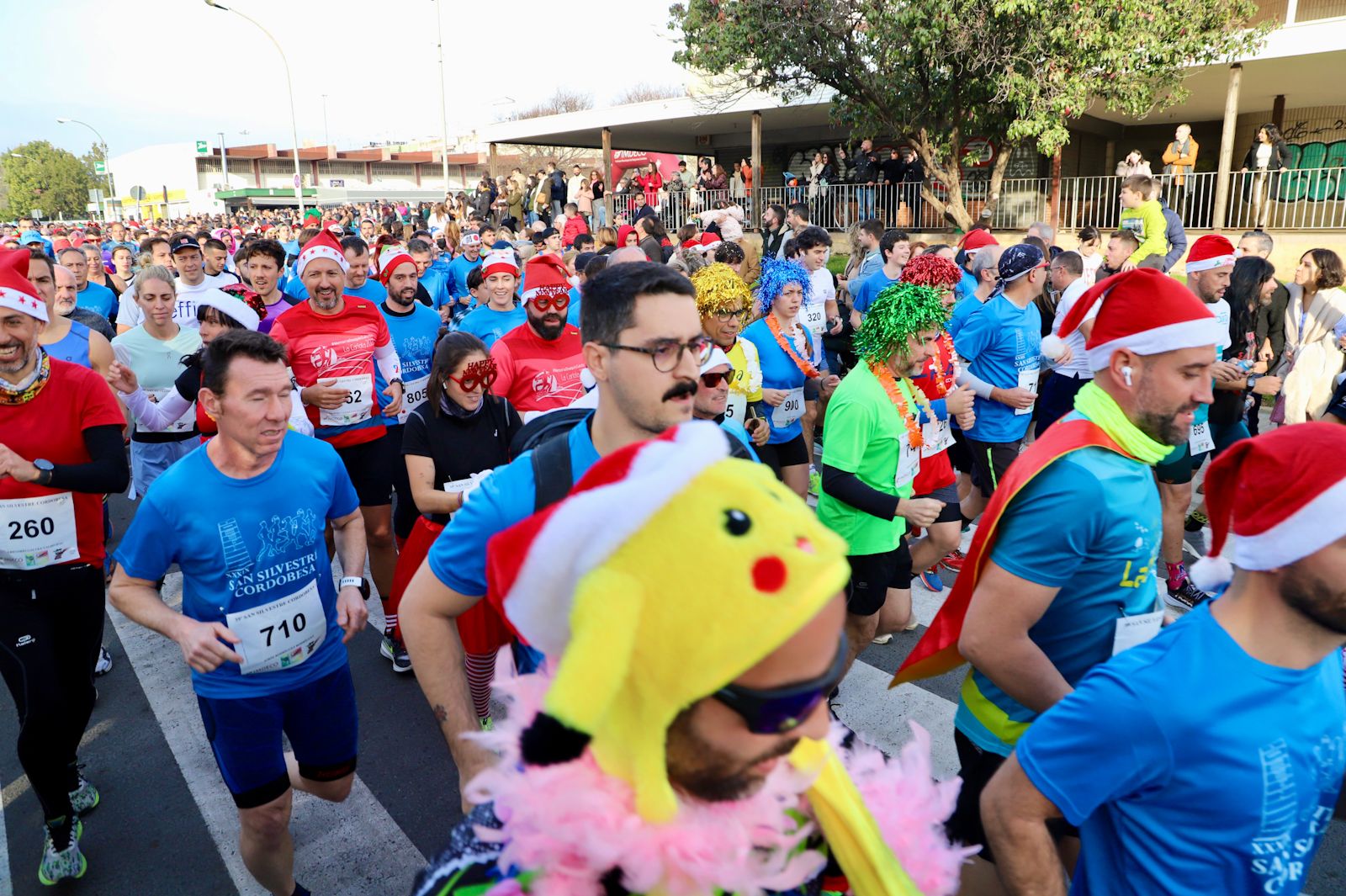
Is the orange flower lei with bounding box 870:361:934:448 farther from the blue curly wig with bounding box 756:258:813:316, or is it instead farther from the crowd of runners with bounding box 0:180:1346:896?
the blue curly wig with bounding box 756:258:813:316

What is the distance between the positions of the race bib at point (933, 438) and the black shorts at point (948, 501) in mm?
255

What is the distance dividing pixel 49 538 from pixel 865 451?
3.34 metres

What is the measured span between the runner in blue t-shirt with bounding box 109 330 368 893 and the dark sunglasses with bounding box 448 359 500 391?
Result: 1.14m

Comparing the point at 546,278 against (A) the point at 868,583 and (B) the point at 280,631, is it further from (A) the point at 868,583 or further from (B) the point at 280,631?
(B) the point at 280,631

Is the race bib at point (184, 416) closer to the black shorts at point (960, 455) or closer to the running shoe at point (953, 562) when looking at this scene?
the running shoe at point (953, 562)

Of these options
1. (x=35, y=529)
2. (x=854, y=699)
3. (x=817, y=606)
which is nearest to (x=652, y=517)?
(x=817, y=606)

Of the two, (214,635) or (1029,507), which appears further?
(214,635)

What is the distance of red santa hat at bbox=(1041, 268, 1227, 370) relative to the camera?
2.54 meters

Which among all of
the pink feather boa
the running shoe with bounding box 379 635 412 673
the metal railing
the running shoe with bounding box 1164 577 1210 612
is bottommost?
the running shoe with bounding box 379 635 412 673

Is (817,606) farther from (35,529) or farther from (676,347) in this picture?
(35,529)

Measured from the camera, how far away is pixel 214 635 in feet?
9.18

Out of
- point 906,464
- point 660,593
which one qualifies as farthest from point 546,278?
point 660,593

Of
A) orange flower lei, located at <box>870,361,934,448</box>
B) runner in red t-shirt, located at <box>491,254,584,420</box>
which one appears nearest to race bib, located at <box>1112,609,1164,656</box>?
orange flower lei, located at <box>870,361,934,448</box>

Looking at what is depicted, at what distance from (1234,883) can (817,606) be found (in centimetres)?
130
